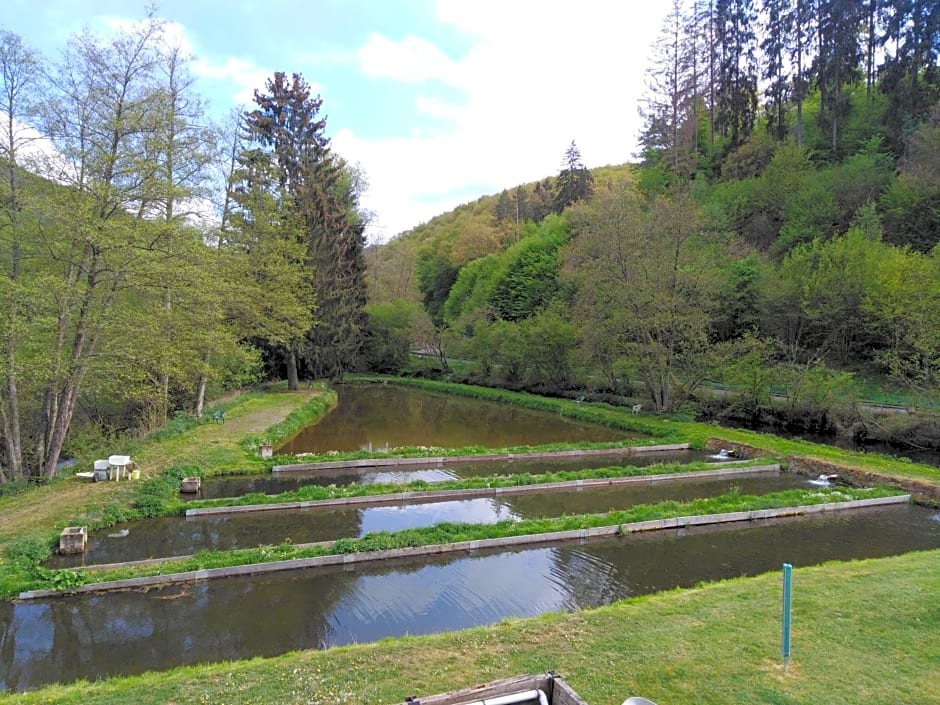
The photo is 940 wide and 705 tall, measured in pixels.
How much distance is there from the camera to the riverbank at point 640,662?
193 inches

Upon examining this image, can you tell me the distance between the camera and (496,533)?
10422 mm

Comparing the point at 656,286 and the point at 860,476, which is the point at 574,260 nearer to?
the point at 656,286

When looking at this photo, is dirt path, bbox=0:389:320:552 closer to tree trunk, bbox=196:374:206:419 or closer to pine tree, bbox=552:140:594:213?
tree trunk, bbox=196:374:206:419

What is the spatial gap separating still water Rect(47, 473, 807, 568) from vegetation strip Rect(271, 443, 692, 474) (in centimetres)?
364

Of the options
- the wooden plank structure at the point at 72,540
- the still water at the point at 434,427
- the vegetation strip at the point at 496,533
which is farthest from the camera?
the still water at the point at 434,427

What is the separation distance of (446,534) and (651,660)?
5.28 meters

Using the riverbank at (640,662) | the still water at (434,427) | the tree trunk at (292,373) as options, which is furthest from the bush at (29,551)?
the tree trunk at (292,373)

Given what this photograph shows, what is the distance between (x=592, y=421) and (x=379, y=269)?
46.2 meters

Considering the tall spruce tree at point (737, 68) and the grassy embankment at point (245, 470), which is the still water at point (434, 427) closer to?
the grassy embankment at point (245, 470)

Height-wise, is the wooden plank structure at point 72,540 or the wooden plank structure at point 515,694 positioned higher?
the wooden plank structure at point 515,694

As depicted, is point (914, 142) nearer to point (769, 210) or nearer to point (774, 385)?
point (769, 210)

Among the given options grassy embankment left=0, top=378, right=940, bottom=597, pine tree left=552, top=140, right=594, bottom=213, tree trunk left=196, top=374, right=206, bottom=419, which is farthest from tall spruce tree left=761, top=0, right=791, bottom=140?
tree trunk left=196, top=374, right=206, bottom=419

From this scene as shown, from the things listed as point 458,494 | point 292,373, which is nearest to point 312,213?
point 292,373

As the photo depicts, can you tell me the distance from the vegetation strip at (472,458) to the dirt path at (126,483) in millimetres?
2361
